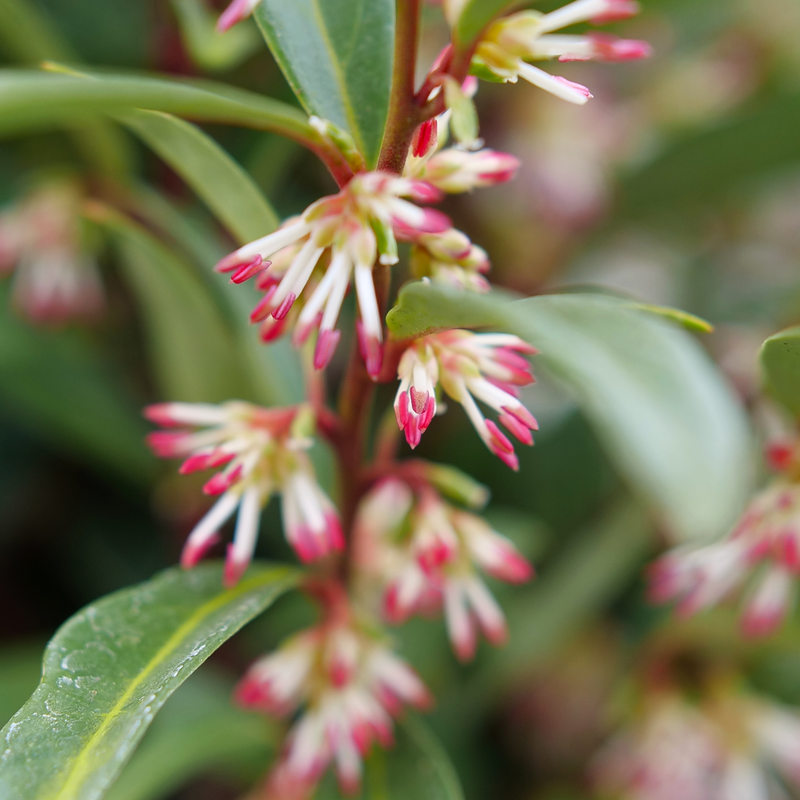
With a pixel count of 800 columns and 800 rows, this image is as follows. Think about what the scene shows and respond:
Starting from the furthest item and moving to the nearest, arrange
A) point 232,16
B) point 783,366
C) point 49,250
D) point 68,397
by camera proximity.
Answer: point 68,397 → point 49,250 → point 783,366 → point 232,16

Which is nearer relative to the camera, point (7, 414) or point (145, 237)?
point (145, 237)

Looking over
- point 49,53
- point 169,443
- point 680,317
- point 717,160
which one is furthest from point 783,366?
point 49,53

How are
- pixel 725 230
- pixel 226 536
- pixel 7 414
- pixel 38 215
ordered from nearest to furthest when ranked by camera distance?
pixel 38 215, pixel 226 536, pixel 7 414, pixel 725 230

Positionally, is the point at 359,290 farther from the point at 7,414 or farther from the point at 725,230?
the point at 725,230

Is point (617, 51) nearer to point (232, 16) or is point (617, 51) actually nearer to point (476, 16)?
point (476, 16)

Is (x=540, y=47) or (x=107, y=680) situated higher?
(x=540, y=47)

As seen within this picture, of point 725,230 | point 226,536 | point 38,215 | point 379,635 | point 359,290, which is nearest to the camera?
point 359,290

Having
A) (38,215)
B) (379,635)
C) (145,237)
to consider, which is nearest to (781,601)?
(379,635)
